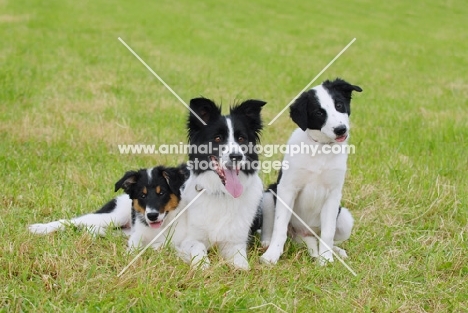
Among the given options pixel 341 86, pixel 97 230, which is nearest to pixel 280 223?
pixel 341 86

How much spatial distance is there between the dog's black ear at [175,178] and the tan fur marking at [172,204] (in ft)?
0.14

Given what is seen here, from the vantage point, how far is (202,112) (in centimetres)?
464

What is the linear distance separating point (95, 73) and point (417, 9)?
2042cm

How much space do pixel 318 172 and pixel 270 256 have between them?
732 millimetres

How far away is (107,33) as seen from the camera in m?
19.1

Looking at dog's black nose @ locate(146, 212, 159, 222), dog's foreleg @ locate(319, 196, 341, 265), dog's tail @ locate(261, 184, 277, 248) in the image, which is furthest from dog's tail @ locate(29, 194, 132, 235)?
dog's foreleg @ locate(319, 196, 341, 265)

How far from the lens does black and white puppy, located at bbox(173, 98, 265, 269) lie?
456 centimetres

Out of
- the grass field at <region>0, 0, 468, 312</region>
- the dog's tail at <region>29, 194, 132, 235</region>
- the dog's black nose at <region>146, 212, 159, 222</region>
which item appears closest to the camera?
the grass field at <region>0, 0, 468, 312</region>

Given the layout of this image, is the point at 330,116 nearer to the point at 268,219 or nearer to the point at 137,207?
the point at 268,219

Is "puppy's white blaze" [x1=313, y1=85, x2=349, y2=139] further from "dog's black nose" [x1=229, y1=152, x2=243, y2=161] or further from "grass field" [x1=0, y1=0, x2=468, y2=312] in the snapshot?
"grass field" [x1=0, y1=0, x2=468, y2=312]

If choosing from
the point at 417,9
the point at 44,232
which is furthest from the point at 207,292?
the point at 417,9

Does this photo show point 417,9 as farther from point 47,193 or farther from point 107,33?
point 47,193

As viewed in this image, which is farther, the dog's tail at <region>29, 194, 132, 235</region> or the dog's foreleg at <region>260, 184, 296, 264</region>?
the dog's tail at <region>29, 194, 132, 235</region>

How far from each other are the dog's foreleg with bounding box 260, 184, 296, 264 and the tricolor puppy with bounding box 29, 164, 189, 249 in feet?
2.74
